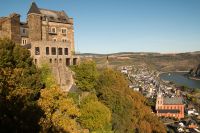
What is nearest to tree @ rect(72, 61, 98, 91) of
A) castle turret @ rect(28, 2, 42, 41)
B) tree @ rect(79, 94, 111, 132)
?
castle turret @ rect(28, 2, 42, 41)

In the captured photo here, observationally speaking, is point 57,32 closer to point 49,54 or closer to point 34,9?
point 34,9

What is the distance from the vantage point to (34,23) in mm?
46344

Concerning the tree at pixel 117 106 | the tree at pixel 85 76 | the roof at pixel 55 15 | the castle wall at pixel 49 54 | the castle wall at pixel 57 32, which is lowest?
the tree at pixel 117 106

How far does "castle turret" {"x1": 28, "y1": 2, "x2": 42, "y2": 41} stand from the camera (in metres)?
46.2

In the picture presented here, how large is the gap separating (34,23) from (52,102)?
2228cm

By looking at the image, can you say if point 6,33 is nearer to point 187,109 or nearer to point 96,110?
Result: point 96,110

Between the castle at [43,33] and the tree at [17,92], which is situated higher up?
the castle at [43,33]

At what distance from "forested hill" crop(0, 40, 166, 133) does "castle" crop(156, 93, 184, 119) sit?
5826 centimetres

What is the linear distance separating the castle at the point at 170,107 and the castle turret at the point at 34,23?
72.2m

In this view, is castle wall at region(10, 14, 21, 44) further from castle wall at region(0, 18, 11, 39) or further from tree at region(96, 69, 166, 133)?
tree at region(96, 69, 166, 133)

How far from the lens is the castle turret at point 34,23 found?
46.2 m

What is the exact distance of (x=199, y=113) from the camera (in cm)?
11556

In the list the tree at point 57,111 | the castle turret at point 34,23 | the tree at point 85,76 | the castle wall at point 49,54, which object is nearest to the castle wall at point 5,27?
the castle turret at point 34,23

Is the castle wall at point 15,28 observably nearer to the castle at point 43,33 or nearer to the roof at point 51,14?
the castle at point 43,33
